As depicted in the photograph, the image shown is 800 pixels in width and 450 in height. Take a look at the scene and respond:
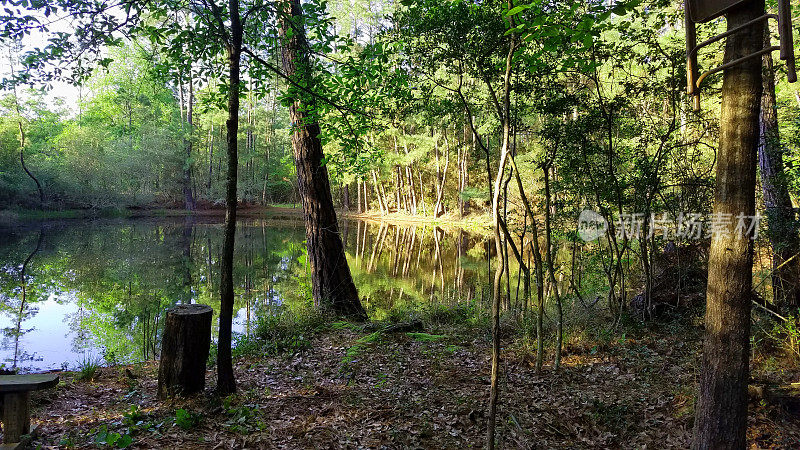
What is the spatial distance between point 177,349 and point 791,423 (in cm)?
546

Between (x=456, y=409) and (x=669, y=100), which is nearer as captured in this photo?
(x=456, y=409)

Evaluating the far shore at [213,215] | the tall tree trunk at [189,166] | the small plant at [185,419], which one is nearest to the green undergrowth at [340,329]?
the small plant at [185,419]

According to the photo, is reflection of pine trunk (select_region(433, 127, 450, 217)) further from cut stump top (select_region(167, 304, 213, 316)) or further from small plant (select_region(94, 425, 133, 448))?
small plant (select_region(94, 425, 133, 448))

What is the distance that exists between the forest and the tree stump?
19mm

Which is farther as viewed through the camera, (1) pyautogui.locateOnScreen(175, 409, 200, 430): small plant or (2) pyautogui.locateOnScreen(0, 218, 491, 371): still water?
(2) pyautogui.locateOnScreen(0, 218, 491, 371): still water

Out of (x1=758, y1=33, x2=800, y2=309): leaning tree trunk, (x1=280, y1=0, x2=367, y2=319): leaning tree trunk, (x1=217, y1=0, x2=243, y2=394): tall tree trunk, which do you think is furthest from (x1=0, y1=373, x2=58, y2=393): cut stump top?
(x1=758, y1=33, x2=800, y2=309): leaning tree trunk

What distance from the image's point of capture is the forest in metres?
2.92

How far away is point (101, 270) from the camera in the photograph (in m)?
13.9

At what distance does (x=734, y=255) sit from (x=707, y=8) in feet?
5.51

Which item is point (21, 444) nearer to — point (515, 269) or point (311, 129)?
point (311, 129)

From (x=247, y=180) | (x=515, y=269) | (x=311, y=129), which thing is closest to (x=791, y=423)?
(x=311, y=129)

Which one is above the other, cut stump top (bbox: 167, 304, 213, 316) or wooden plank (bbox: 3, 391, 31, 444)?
cut stump top (bbox: 167, 304, 213, 316)

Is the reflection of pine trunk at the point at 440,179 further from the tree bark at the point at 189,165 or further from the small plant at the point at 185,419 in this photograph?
the small plant at the point at 185,419
